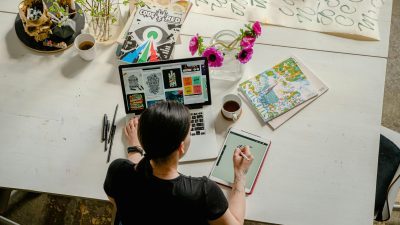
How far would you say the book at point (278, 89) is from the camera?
1.41 m

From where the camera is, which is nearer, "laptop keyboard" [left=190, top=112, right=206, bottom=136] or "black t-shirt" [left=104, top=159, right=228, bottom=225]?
"black t-shirt" [left=104, top=159, right=228, bottom=225]

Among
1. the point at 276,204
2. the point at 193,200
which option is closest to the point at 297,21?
the point at 276,204

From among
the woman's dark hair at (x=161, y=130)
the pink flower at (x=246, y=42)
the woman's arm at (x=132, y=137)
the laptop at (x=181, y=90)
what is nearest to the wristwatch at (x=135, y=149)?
the woman's arm at (x=132, y=137)

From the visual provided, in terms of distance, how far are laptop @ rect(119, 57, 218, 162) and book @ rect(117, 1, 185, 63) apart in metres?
0.13

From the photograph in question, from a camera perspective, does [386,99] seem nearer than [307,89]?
No

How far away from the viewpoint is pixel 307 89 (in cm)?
144

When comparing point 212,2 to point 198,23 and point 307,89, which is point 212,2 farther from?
point 307,89

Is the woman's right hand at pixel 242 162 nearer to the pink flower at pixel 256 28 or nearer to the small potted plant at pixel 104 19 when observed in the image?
the pink flower at pixel 256 28

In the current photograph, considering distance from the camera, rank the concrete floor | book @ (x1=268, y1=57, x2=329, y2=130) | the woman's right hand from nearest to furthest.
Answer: the woman's right hand, book @ (x1=268, y1=57, x2=329, y2=130), the concrete floor

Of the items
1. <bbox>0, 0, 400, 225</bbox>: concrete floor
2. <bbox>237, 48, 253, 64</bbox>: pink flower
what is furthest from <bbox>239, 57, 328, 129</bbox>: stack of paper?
<bbox>0, 0, 400, 225</bbox>: concrete floor

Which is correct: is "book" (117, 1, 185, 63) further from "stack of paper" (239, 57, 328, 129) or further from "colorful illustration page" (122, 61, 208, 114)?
"stack of paper" (239, 57, 328, 129)

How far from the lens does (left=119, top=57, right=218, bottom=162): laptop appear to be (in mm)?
1342

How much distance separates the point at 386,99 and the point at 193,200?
1649mm

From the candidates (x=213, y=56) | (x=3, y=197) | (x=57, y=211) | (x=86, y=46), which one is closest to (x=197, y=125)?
(x=213, y=56)
